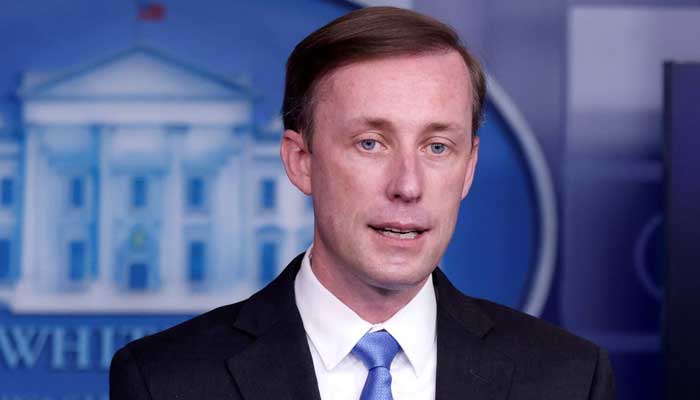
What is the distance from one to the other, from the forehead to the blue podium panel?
4.75 feet

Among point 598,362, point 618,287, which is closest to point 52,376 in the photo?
point 618,287

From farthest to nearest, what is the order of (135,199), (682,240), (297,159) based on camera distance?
1. (135,199)
2. (682,240)
3. (297,159)

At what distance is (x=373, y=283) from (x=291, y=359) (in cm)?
19

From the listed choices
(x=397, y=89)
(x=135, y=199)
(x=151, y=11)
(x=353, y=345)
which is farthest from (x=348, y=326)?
(x=151, y=11)

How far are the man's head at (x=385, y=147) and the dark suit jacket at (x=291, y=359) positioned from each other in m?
0.12

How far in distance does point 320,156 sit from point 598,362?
604 mm

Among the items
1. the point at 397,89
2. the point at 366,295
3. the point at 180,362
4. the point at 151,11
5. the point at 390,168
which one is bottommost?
the point at 180,362

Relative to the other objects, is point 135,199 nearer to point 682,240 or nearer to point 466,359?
point 682,240

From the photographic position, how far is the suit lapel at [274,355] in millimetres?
1818

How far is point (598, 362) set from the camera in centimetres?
195

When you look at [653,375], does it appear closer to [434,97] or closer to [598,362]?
[598,362]

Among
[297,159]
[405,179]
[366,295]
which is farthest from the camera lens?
[297,159]

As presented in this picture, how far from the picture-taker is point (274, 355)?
1.85 meters

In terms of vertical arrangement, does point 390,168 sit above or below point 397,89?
below
